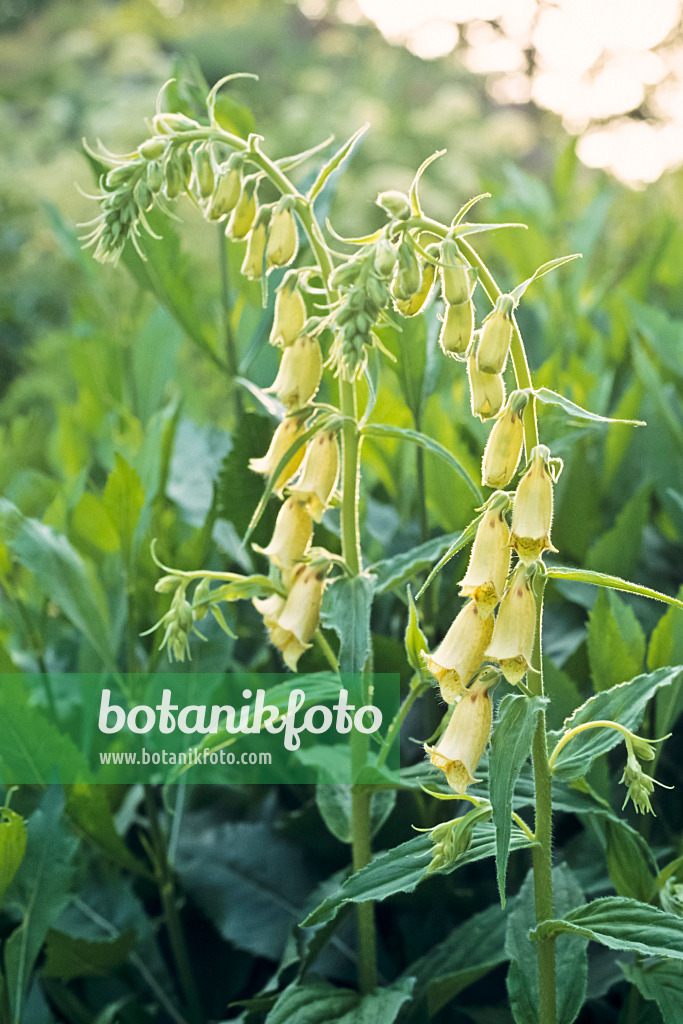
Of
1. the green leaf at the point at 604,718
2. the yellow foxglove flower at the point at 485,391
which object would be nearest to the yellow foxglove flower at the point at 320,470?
the yellow foxglove flower at the point at 485,391

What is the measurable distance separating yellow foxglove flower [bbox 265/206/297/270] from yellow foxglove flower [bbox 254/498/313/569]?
0.72ft

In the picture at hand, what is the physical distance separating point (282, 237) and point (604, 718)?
0.50 metres

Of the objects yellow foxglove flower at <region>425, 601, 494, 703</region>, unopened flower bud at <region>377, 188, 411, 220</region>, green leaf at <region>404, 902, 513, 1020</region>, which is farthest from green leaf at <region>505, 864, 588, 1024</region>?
unopened flower bud at <region>377, 188, 411, 220</region>

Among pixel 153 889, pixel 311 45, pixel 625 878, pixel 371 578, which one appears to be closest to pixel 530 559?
pixel 371 578

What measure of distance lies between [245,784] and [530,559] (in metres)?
0.67

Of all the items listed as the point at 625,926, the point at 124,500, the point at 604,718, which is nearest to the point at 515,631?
the point at 604,718

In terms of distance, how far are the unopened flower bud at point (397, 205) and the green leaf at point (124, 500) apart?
0.48 meters

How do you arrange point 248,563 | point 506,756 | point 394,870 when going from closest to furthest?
point 506,756 → point 394,870 → point 248,563

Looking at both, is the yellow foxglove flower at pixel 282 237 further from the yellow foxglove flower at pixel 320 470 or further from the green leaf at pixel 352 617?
the green leaf at pixel 352 617

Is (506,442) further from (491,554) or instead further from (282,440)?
(282,440)

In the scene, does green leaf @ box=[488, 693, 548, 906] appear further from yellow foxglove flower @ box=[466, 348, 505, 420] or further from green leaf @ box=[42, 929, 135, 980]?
green leaf @ box=[42, 929, 135, 980]

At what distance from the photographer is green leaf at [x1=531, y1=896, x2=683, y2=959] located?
70 centimetres

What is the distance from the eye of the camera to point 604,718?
0.79 m

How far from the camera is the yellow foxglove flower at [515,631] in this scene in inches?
27.3
